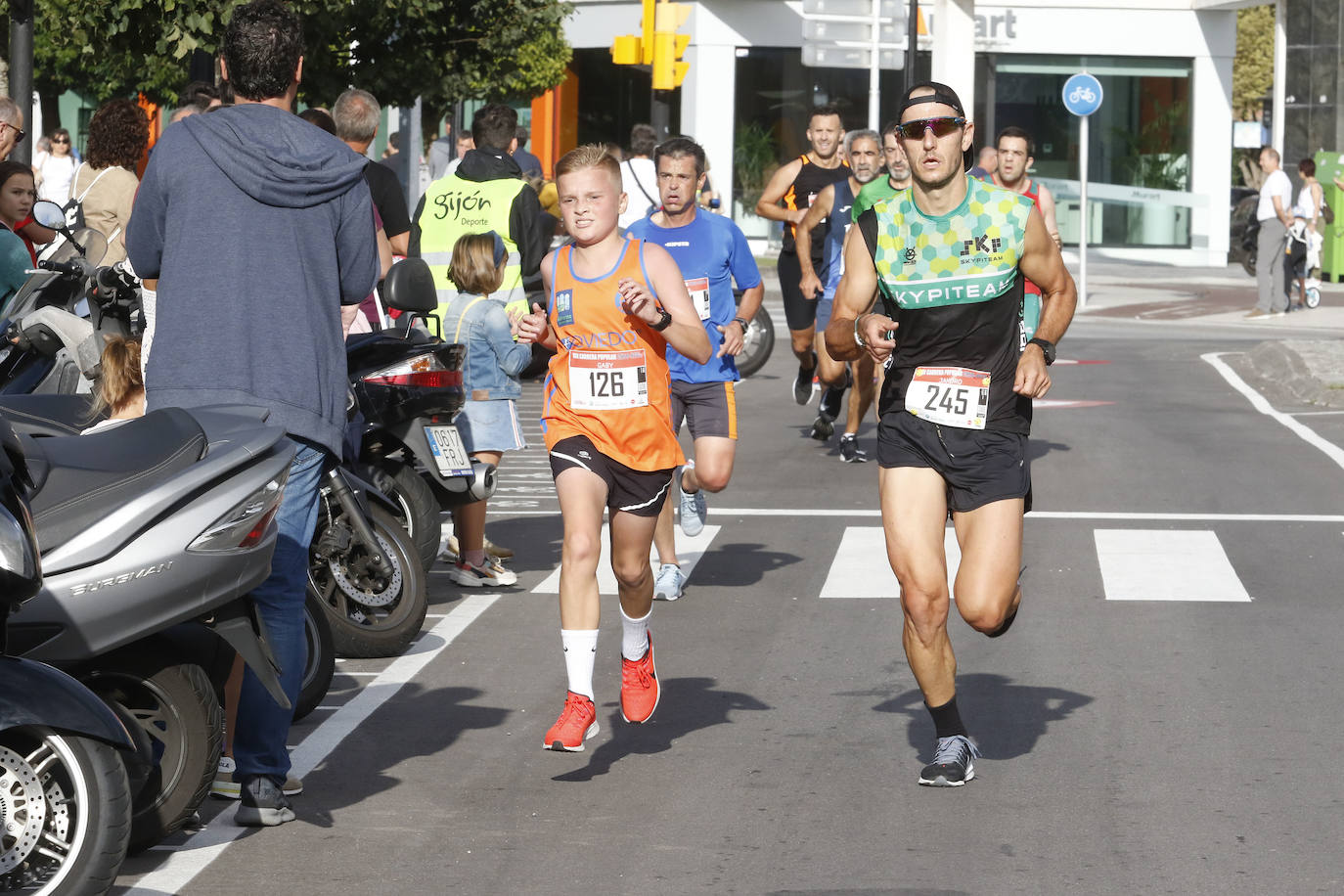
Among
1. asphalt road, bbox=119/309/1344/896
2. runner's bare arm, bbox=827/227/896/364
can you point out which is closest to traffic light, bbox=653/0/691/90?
asphalt road, bbox=119/309/1344/896

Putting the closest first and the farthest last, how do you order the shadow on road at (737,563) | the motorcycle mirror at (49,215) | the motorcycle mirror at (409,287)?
the motorcycle mirror at (409,287) < the motorcycle mirror at (49,215) < the shadow on road at (737,563)

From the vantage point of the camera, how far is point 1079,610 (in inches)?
345

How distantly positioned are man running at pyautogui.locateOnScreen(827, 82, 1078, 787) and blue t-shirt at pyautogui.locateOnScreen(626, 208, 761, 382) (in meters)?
2.98

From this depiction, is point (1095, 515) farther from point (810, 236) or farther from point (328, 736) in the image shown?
point (328, 736)

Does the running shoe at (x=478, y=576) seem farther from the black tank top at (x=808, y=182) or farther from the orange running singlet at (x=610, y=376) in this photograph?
the black tank top at (x=808, y=182)

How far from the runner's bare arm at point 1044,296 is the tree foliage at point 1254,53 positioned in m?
67.3

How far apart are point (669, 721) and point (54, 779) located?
2684 mm

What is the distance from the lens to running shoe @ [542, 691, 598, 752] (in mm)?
6176

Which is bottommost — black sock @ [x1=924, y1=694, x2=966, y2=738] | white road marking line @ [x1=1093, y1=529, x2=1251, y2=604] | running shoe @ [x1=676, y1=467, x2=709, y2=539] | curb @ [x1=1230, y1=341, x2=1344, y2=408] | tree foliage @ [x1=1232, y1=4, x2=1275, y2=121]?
white road marking line @ [x1=1093, y1=529, x2=1251, y2=604]

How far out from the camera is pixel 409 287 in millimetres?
6789

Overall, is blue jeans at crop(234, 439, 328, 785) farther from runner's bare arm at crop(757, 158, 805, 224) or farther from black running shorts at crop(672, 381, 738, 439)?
runner's bare arm at crop(757, 158, 805, 224)

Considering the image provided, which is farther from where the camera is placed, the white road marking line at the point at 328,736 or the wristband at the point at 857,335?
the wristband at the point at 857,335

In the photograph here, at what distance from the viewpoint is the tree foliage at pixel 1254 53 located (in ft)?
232

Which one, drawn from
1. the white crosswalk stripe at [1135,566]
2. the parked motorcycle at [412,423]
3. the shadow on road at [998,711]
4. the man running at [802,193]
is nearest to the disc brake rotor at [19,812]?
the shadow on road at [998,711]
